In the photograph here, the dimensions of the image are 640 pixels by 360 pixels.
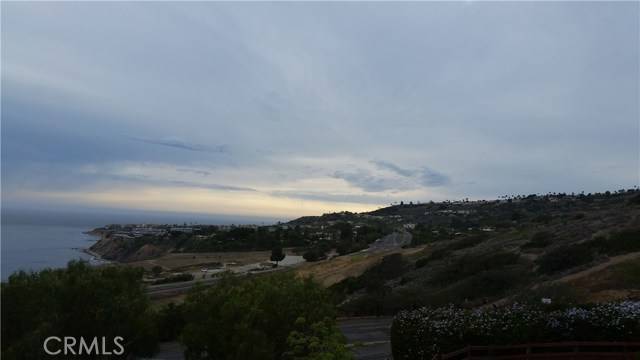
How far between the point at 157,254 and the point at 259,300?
4488 inches

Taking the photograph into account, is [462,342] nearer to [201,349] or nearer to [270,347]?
[270,347]

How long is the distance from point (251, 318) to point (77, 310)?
12.6ft

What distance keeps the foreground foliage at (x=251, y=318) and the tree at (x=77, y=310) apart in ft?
3.96

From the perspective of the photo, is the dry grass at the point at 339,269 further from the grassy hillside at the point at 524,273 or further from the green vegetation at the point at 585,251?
the green vegetation at the point at 585,251

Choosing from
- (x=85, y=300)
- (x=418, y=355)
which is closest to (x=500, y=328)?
(x=418, y=355)

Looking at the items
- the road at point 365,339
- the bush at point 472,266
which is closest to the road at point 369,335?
the road at point 365,339

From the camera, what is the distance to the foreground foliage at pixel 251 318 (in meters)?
9.48

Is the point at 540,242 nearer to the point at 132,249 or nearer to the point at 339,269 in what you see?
the point at 339,269

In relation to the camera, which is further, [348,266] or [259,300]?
[348,266]

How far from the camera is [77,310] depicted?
10.0m

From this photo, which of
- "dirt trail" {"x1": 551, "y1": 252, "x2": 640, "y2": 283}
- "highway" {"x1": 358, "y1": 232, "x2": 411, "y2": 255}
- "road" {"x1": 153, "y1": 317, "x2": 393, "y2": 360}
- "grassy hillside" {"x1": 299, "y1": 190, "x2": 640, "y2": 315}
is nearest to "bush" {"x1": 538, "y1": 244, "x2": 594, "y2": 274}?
"grassy hillside" {"x1": 299, "y1": 190, "x2": 640, "y2": 315}

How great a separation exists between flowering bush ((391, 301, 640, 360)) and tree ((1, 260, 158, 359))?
7601mm

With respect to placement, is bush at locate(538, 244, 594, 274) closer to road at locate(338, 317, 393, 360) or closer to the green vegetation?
the green vegetation

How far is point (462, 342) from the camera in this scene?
1327 cm
